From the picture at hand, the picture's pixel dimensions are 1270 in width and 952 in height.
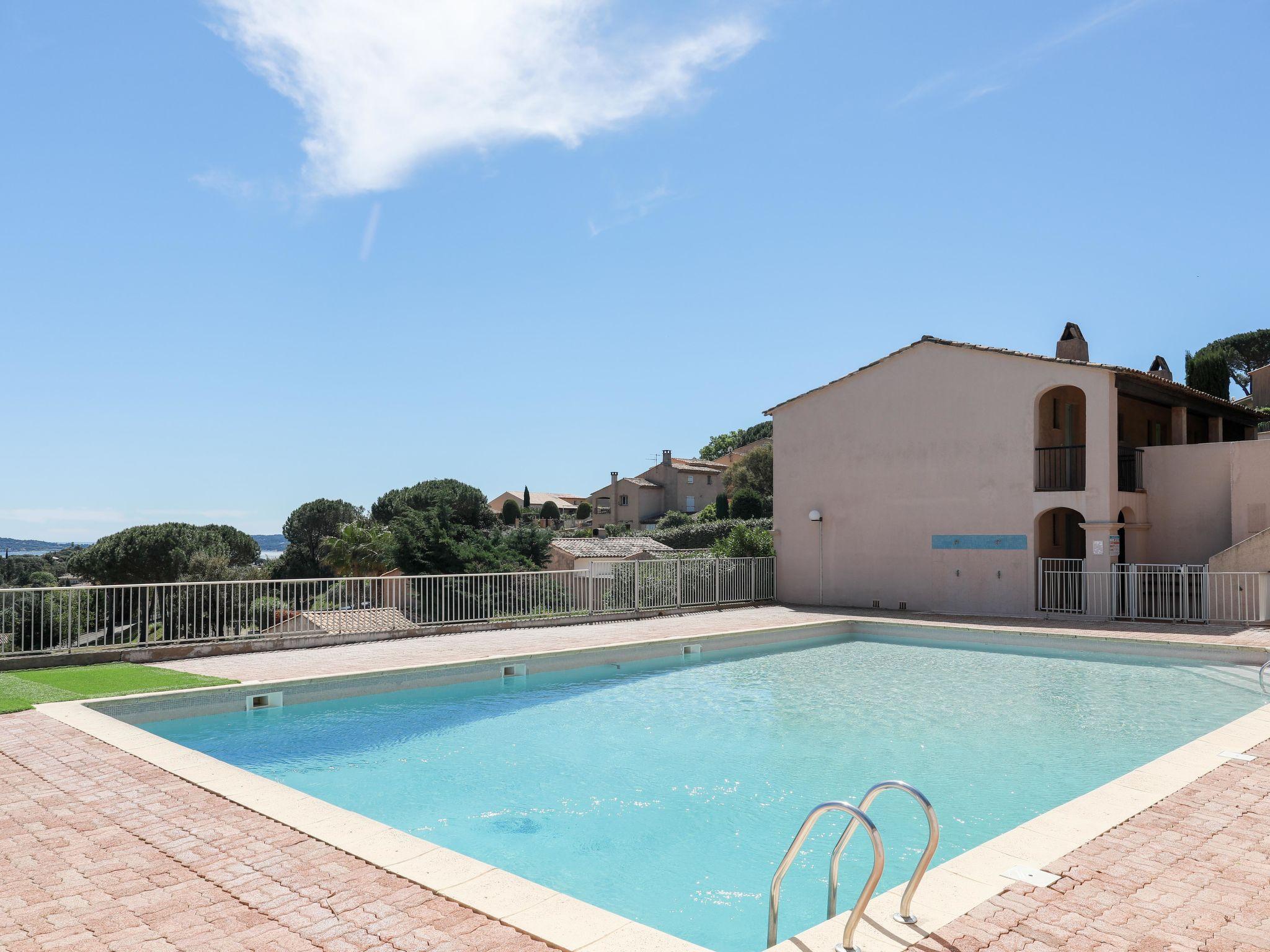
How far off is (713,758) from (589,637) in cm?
694

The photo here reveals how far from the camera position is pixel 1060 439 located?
808 inches

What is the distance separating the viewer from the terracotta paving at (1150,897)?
3344 mm

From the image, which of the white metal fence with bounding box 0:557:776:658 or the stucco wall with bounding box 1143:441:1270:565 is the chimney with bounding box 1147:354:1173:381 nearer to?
the stucco wall with bounding box 1143:441:1270:565

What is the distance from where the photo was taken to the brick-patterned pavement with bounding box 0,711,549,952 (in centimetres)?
339

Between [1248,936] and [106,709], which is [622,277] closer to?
[106,709]

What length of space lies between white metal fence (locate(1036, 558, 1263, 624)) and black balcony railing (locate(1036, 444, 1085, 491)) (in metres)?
1.78

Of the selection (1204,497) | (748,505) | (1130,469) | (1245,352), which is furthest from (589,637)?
(1245,352)

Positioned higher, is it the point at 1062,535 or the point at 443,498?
the point at 443,498

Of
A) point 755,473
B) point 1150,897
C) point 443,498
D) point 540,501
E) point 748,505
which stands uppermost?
point 755,473

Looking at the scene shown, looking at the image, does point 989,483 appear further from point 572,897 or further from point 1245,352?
point 1245,352

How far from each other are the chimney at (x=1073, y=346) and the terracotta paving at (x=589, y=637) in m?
8.71

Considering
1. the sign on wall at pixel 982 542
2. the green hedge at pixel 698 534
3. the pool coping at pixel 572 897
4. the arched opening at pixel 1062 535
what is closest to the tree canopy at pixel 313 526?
A: the green hedge at pixel 698 534

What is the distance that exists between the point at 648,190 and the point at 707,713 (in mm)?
14817

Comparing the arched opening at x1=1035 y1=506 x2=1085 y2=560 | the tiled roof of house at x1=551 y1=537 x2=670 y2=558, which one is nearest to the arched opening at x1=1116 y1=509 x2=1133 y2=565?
the arched opening at x1=1035 y1=506 x2=1085 y2=560
